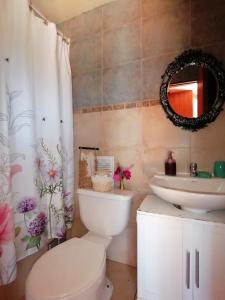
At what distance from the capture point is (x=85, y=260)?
1.08m

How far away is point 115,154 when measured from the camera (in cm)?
160

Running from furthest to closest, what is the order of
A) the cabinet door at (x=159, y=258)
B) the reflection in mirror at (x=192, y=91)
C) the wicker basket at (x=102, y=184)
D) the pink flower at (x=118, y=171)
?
the pink flower at (x=118, y=171) → the wicker basket at (x=102, y=184) → the reflection in mirror at (x=192, y=91) → the cabinet door at (x=159, y=258)

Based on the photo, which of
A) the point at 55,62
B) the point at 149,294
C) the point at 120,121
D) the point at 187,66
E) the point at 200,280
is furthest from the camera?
the point at 120,121

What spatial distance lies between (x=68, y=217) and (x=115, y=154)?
2.23 ft

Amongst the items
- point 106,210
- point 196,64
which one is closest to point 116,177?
point 106,210

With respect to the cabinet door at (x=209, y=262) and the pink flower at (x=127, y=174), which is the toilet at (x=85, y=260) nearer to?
the pink flower at (x=127, y=174)

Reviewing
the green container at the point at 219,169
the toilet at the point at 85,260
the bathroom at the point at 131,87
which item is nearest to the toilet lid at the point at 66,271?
the toilet at the point at 85,260

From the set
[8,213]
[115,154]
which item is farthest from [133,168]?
[8,213]

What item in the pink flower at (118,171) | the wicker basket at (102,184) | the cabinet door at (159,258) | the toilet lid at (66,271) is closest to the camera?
the toilet lid at (66,271)

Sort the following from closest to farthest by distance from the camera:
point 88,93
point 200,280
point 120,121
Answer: point 200,280, point 120,121, point 88,93

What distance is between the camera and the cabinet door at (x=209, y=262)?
0.96 meters

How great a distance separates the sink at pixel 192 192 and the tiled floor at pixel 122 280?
2.62ft

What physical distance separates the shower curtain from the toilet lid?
9.6 inches

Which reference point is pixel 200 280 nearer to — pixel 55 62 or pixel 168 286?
pixel 168 286
